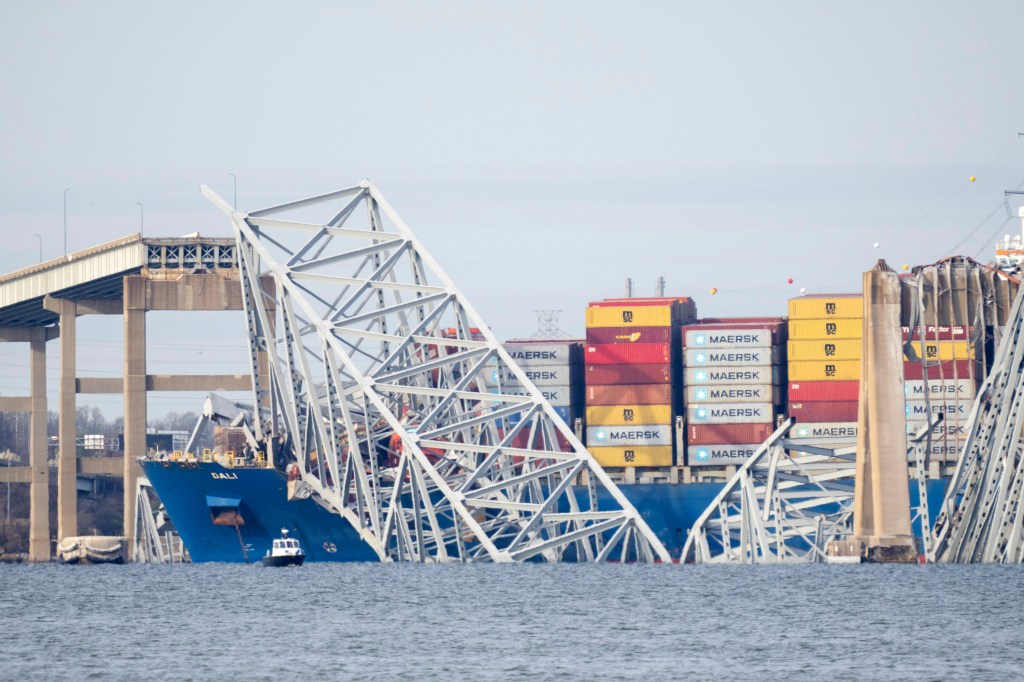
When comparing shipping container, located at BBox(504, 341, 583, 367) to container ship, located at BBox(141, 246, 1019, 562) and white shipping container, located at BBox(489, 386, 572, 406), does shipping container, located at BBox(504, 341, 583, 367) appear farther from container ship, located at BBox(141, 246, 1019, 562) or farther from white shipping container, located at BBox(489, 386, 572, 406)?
white shipping container, located at BBox(489, 386, 572, 406)

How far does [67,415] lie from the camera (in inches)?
4235

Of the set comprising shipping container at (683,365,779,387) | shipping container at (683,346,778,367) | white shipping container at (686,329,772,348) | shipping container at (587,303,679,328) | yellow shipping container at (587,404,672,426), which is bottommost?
yellow shipping container at (587,404,672,426)

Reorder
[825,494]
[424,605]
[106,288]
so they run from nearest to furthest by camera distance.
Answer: [424,605]
[825,494]
[106,288]

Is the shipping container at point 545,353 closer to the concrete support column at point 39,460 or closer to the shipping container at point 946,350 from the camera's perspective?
the shipping container at point 946,350

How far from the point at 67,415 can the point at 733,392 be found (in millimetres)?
39573

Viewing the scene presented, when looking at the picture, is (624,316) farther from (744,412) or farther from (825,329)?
(825,329)

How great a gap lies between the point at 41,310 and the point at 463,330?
37202mm

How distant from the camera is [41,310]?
113812 mm

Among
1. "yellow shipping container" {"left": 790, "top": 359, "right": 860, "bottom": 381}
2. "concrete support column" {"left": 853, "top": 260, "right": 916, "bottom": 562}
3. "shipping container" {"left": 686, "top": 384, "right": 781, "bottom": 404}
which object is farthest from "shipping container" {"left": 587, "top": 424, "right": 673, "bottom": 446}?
"concrete support column" {"left": 853, "top": 260, "right": 916, "bottom": 562}

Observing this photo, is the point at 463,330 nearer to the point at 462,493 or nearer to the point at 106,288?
the point at 462,493

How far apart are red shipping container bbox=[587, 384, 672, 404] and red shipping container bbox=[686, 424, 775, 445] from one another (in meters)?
2.04

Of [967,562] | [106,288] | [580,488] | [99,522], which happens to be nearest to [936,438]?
[967,562]

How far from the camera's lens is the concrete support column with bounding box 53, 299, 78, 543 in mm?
106812

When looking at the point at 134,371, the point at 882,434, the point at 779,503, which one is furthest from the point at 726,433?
the point at 134,371
